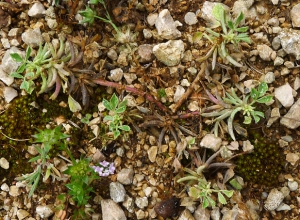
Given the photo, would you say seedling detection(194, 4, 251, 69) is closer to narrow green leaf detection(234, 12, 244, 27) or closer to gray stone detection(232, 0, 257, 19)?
narrow green leaf detection(234, 12, 244, 27)

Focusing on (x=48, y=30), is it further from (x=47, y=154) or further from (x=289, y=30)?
(x=289, y=30)

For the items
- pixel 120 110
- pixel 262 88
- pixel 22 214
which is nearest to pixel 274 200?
pixel 262 88

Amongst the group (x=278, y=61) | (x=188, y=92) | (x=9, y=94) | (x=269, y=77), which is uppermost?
(x=278, y=61)

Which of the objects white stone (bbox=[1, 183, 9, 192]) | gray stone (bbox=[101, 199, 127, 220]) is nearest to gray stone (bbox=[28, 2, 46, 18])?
white stone (bbox=[1, 183, 9, 192])

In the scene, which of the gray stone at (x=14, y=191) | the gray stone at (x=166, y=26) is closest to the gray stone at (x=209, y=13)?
the gray stone at (x=166, y=26)

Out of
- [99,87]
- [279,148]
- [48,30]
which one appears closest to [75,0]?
[48,30]

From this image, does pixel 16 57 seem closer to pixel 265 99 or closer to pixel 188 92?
pixel 188 92
